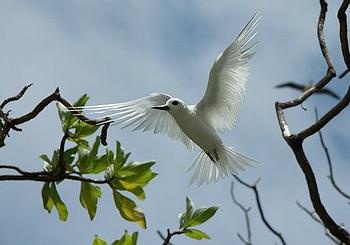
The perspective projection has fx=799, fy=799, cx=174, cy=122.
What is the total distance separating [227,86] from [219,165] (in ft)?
1.39

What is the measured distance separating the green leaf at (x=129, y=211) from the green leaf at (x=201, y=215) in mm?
241

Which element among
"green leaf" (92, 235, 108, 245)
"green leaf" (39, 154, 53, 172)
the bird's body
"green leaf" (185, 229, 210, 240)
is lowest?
"green leaf" (185, 229, 210, 240)

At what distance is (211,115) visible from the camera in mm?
4414

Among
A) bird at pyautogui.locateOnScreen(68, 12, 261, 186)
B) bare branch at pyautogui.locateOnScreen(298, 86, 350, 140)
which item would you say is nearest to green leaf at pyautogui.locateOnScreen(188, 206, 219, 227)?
bare branch at pyautogui.locateOnScreen(298, 86, 350, 140)

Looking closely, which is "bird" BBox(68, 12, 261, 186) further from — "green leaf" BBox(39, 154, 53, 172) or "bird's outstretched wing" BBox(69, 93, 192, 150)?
"green leaf" BBox(39, 154, 53, 172)

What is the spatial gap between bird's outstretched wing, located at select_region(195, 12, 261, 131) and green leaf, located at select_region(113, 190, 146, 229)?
5.64ft

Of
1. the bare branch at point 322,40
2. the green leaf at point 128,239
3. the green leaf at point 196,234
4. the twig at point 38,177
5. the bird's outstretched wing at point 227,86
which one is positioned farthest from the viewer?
the bird's outstretched wing at point 227,86

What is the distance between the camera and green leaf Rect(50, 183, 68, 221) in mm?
2109

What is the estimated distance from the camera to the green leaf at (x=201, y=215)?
2.35 meters

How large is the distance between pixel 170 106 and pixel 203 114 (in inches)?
13.5

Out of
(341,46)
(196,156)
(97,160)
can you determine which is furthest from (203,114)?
(97,160)

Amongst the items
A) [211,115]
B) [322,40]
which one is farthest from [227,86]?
[322,40]

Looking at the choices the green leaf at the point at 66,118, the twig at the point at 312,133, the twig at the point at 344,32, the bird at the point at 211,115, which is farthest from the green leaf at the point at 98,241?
the bird at the point at 211,115

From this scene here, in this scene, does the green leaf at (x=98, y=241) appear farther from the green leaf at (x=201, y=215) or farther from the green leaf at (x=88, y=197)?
the green leaf at (x=201, y=215)
